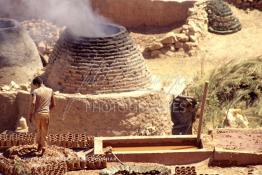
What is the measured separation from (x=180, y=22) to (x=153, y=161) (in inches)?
420

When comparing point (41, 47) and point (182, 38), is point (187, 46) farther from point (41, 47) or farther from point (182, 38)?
point (41, 47)

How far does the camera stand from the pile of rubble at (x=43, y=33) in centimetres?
1795

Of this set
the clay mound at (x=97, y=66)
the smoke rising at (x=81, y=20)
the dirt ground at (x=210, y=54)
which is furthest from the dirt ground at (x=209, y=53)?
the clay mound at (x=97, y=66)

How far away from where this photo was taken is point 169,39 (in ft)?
61.3

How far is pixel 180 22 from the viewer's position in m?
19.7

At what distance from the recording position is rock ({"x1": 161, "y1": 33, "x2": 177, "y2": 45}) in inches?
735

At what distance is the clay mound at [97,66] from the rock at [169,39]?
6.43 m

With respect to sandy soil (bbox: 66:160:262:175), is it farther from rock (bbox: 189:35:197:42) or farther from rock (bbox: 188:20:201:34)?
rock (bbox: 188:20:201:34)

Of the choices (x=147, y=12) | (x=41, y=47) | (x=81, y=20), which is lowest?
(x=41, y=47)

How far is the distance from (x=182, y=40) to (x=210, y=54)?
2.99 feet

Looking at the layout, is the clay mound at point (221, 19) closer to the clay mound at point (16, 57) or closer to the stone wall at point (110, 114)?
the clay mound at point (16, 57)

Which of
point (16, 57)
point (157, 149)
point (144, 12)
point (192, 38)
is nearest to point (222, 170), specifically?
point (157, 149)

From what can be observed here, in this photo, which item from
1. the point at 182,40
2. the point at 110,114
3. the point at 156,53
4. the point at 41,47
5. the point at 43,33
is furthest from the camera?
the point at 43,33

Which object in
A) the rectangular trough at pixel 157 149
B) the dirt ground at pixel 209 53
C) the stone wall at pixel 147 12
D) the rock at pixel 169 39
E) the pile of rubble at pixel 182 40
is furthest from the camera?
the stone wall at pixel 147 12
